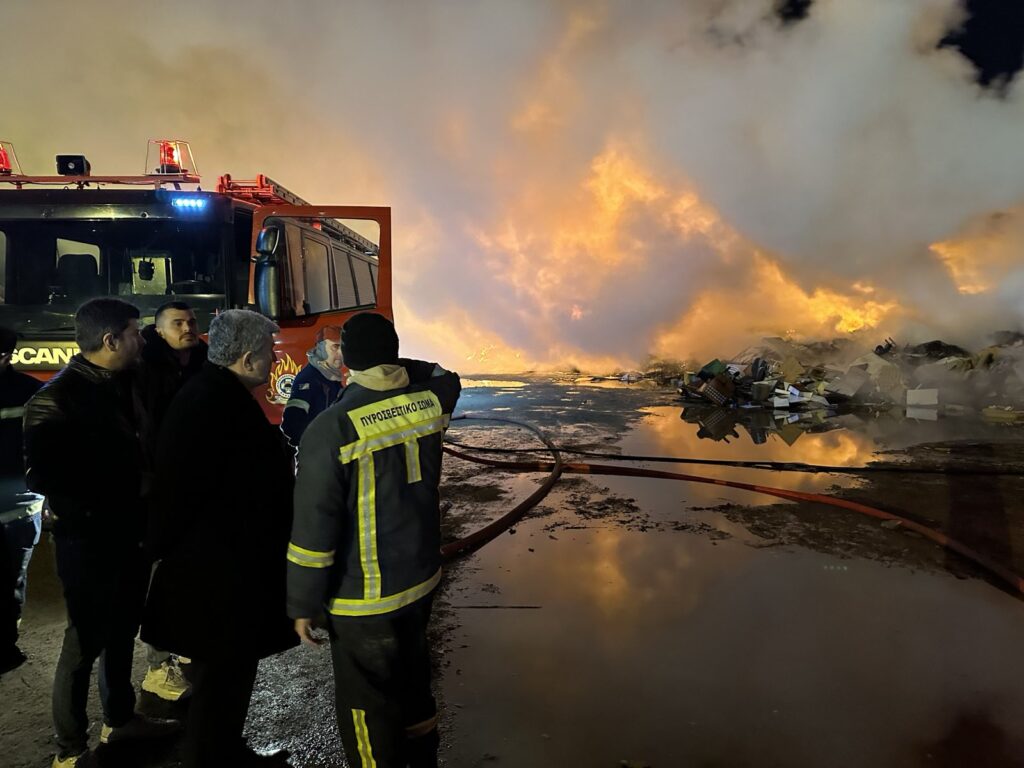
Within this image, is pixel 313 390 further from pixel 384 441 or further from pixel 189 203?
pixel 189 203

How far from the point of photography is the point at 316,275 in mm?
5750

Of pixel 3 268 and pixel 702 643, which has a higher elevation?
pixel 3 268

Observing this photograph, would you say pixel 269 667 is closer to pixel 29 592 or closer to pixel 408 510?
pixel 408 510

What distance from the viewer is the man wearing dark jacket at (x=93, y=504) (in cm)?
216

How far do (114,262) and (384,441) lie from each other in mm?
4603

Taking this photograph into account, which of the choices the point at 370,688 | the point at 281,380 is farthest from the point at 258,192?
the point at 370,688

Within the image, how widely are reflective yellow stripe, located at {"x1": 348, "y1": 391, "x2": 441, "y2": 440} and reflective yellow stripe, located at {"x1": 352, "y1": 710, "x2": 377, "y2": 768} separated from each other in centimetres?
95

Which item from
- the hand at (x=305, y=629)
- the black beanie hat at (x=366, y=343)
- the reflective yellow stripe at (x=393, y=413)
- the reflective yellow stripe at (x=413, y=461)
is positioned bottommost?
the hand at (x=305, y=629)

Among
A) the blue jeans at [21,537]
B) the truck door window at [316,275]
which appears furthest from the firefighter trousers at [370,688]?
the truck door window at [316,275]

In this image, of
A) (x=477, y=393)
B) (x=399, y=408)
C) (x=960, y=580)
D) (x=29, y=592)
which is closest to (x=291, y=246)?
(x=29, y=592)

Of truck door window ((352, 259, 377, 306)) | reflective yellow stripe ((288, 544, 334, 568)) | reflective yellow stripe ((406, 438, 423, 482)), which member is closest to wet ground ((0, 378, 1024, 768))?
reflective yellow stripe ((288, 544, 334, 568))

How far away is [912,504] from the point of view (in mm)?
5672

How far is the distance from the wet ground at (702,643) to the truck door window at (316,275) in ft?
8.26

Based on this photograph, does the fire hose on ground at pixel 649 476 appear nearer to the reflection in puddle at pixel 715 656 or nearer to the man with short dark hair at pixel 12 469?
the reflection in puddle at pixel 715 656
